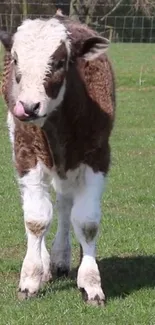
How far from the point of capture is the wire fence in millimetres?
43844

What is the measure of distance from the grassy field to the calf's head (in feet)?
4.32

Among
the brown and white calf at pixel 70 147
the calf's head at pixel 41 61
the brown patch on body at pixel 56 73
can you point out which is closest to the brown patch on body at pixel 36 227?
the brown and white calf at pixel 70 147

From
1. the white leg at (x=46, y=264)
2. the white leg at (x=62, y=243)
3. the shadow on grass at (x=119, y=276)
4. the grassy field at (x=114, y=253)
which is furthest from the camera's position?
the white leg at (x=62, y=243)

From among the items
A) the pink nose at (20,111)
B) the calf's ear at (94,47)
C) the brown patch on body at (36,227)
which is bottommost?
the brown patch on body at (36,227)

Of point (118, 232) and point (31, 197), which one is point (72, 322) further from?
point (118, 232)

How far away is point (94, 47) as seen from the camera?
642 centimetres

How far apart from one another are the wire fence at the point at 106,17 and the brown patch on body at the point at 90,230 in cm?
3473

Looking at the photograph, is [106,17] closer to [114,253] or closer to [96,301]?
[114,253]

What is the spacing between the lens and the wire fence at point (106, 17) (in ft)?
144

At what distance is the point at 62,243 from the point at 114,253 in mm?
825

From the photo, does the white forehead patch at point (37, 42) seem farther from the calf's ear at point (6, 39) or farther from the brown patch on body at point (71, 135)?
the brown patch on body at point (71, 135)

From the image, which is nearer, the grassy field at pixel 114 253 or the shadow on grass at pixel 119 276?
the grassy field at pixel 114 253

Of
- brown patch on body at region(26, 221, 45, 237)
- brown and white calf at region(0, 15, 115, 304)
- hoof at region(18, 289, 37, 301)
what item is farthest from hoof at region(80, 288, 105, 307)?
brown patch on body at region(26, 221, 45, 237)

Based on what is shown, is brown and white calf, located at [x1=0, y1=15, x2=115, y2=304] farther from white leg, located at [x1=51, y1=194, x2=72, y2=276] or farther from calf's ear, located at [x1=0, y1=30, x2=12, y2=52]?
white leg, located at [x1=51, y1=194, x2=72, y2=276]
